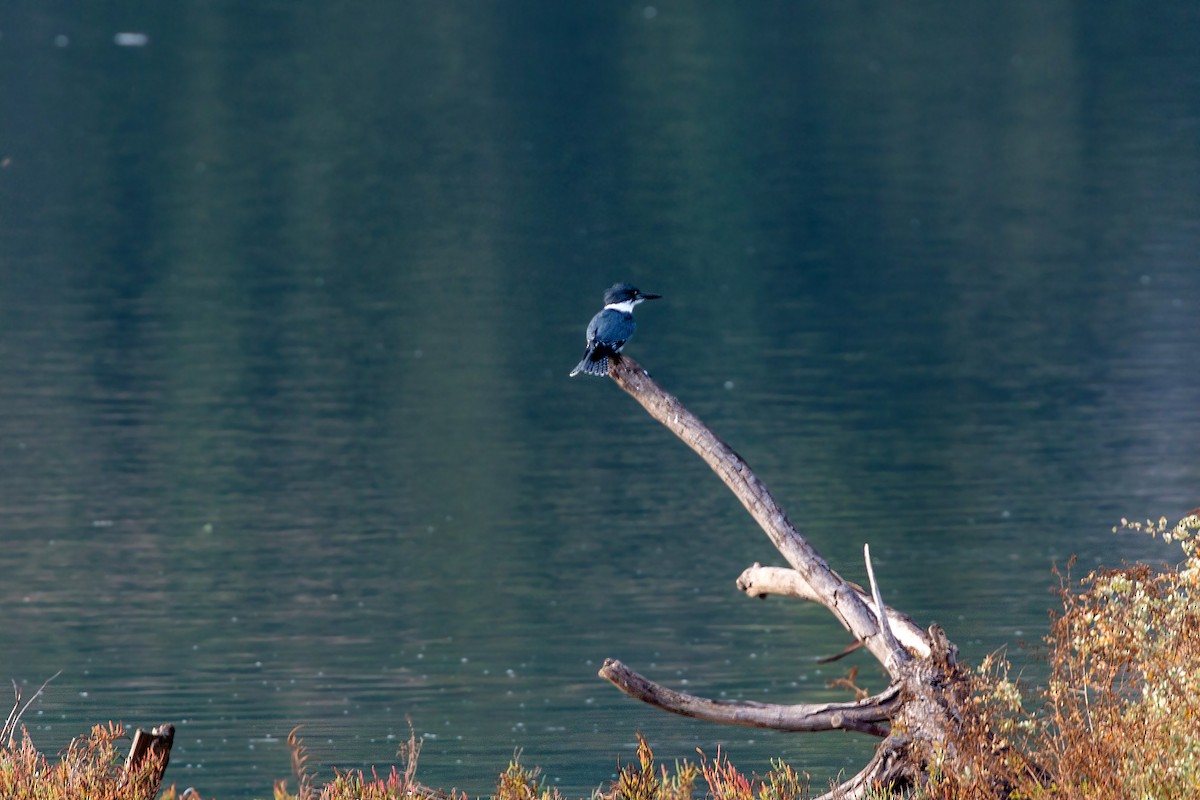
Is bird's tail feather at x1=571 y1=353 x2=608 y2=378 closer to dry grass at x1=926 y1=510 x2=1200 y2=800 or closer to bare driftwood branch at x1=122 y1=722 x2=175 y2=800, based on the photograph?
dry grass at x1=926 y1=510 x2=1200 y2=800

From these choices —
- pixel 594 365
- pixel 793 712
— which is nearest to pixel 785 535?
pixel 793 712

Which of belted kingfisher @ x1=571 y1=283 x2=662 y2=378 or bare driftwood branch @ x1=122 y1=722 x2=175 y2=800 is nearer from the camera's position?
bare driftwood branch @ x1=122 y1=722 x2=175 y2=800

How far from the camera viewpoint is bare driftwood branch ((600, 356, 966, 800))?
7.63 metres

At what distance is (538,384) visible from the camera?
20.6 meters

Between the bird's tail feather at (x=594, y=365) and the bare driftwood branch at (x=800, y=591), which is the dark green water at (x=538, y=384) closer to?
the bare driftwood branch at (x=800, y=591)

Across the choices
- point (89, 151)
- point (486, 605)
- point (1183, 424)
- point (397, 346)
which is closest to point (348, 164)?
point (89, 151)

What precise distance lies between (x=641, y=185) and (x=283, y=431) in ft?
56.2

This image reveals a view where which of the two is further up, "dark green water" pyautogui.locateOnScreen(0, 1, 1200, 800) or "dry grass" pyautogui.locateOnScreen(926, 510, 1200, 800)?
"dry grass" pyautogui.locateOnScreen(926, 510, 1200, 800)

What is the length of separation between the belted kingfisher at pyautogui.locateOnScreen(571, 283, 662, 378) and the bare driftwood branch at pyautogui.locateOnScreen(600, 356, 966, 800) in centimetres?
44

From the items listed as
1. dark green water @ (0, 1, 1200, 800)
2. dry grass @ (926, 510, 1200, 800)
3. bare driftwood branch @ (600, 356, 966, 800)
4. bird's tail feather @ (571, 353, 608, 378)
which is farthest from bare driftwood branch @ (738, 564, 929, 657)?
dark green water @ (0, 1, 1200, 800)

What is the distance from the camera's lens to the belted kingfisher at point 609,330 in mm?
8547

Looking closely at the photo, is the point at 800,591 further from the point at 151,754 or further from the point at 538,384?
the point at 538,384

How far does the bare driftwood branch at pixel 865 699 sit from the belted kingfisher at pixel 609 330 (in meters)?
0.44

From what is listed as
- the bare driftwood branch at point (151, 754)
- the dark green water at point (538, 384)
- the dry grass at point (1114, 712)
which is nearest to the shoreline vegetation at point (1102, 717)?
the dry grass at point (1114, 712)
